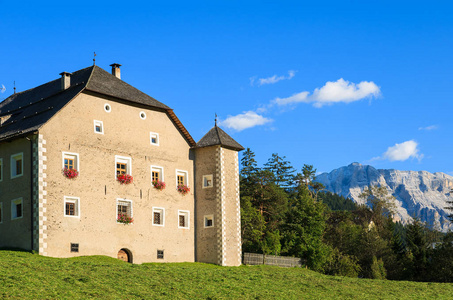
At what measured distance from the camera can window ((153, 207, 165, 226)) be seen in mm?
42125

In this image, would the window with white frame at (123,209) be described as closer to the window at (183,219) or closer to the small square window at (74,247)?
the small square window at (74,247)

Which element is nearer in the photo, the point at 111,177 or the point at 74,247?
the point at 74,247

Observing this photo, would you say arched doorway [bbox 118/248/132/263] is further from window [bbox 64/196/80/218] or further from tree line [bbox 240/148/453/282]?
tree line [bbox 240/148/453/282]

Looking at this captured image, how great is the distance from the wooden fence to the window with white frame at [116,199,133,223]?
10.7 meters

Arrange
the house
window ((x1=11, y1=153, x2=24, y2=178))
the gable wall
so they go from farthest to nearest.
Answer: window ((x1=11, y1=153, x2=24, y2=178)) → the gable wall → the house

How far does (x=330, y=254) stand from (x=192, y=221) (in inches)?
709

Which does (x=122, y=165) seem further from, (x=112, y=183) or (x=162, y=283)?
(x=162, y=283)

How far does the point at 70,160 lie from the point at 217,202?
11.4m

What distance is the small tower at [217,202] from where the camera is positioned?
43719 mm

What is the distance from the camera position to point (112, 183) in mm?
39781

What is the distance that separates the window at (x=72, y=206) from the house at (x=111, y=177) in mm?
61

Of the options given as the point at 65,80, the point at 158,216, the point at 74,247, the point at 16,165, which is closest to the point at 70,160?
the point at 16,165

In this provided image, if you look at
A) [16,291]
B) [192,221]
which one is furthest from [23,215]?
[16,291]

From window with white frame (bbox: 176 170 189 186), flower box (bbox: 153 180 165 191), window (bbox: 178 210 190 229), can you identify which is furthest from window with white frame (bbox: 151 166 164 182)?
window (bbox: 178 210 190 229)
